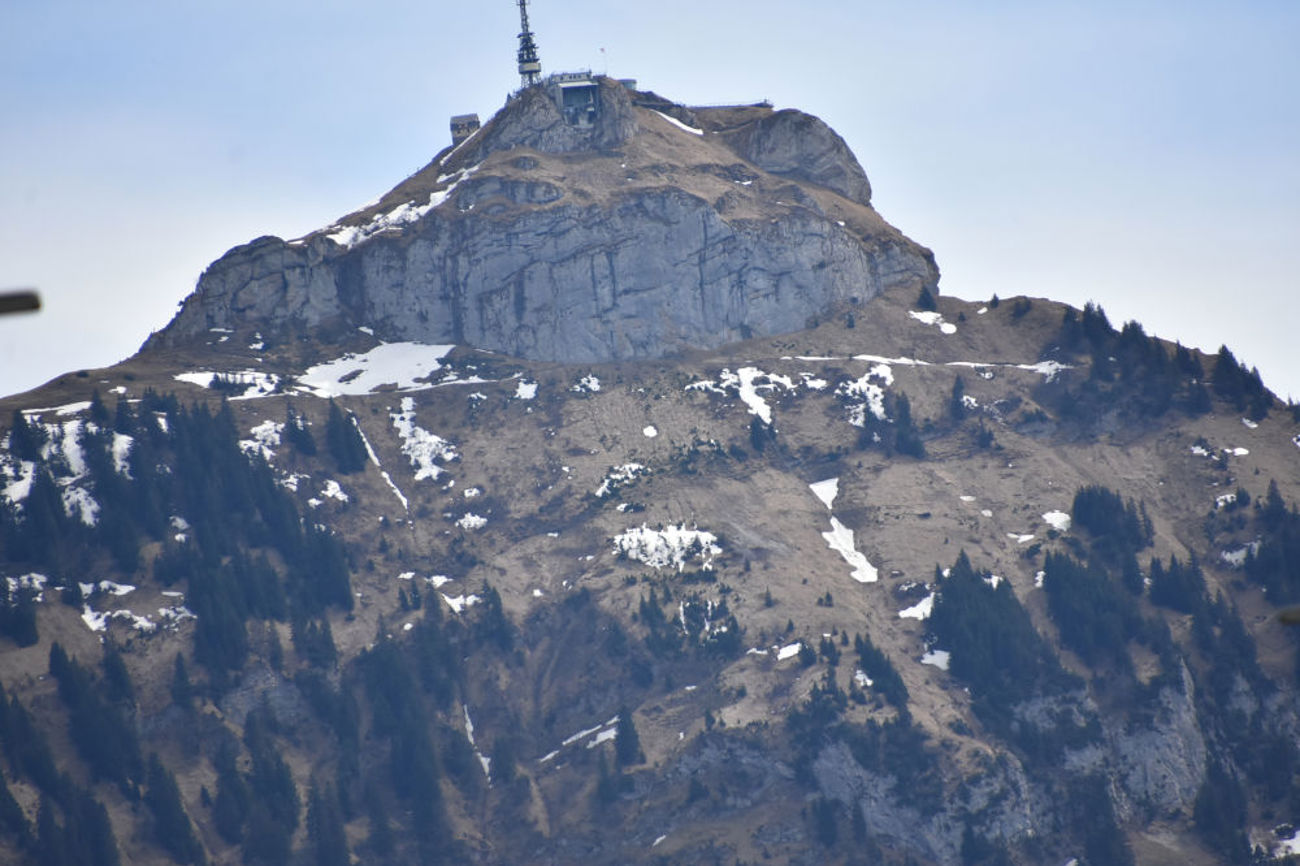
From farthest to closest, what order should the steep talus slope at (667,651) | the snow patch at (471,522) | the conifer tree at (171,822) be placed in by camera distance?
1. the snow patch at (471,522)
2. the steep talus slope at (667,651)
3. the conifer tree at (171,822)

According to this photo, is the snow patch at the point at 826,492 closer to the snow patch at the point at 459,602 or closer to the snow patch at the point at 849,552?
the snow patch at the point at 849,552

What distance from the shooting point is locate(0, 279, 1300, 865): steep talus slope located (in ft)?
510

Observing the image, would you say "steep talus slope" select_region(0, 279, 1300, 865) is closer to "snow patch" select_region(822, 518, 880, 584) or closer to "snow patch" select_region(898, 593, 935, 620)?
"snow patch" select_region(898, 593, 935, 620)

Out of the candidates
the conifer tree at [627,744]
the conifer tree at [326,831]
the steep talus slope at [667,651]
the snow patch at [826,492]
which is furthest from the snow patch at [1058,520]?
the conifer tree at [326,831]

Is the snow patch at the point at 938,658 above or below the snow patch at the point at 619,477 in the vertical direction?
below

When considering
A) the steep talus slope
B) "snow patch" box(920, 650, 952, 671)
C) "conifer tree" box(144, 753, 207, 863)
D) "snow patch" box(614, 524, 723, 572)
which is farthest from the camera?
"snow patch" box(614, 524, 723, 572)

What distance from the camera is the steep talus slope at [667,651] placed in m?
156

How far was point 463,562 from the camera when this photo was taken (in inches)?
7421

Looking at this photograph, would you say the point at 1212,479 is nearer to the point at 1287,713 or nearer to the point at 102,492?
the point at 1287,713

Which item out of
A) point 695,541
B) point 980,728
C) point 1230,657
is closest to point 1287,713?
point 1230,657

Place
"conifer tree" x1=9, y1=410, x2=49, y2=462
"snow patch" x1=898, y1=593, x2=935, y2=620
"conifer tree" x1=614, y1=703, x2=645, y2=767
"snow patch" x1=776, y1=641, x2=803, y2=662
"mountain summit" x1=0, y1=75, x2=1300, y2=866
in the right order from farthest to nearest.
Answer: "conifer tree" x1=9, y1=410, x2=49, y2=462 → "snow patch" x1=898, y1=593, x2=935, y2=620 → "snow patch" x1=776, y1=641, x2=803, y2=662 → "conifer tree" x1=614, y1=703, x2=645, y2=767 → "mountain summit" x1=0, y1=75, x2=1300, y2=866

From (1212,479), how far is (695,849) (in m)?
78.0

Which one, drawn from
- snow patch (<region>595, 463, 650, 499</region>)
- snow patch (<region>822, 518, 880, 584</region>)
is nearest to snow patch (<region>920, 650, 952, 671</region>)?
snow patch (<region>822, 518, 880, 584</region>)

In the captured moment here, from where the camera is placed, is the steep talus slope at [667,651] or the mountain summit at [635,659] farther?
the steep talus slope at [667,651]
